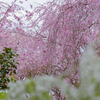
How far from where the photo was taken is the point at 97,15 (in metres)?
2.59

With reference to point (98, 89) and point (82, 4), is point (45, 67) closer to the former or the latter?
point (82, 4)

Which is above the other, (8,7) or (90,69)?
(8,7)

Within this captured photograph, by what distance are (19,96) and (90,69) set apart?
177 millimetres

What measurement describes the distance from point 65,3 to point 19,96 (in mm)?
2975

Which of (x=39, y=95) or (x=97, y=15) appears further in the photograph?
(x=97, y=15)

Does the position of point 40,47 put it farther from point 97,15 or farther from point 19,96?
point 19,96

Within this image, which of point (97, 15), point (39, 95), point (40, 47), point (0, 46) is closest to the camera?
point (39, 95)

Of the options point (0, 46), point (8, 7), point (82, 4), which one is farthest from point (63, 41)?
point (0, 46)

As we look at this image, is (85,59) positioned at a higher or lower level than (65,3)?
lower

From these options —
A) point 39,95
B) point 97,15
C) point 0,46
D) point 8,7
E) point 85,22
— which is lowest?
point 39,95

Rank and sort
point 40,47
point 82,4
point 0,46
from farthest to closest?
point 0,46
point 40,47
point 82,4

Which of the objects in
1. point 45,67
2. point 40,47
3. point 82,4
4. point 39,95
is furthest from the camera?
point 45,67

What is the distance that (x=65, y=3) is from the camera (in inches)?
127

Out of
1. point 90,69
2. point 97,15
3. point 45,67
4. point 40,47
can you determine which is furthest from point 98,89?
point 45,67
